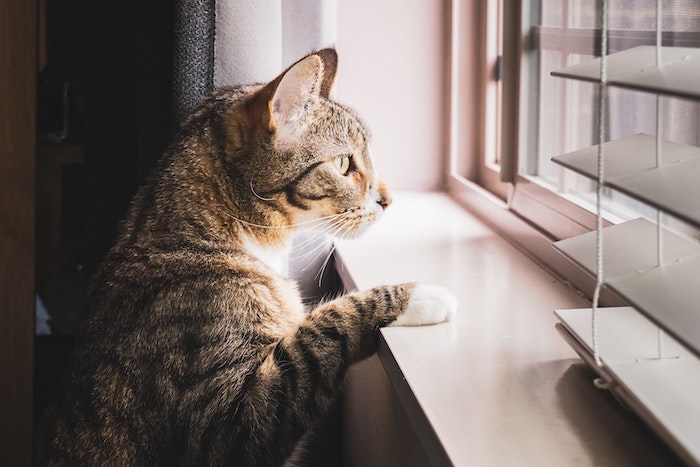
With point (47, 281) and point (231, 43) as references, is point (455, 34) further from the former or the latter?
point (47, 281)

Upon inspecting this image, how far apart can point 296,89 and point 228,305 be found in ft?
1.10

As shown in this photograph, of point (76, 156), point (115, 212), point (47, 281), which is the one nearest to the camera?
point (115, 212)

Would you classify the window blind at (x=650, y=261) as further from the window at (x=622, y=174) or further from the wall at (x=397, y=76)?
the wall at (x=397, y=76)

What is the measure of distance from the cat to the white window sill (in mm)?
79

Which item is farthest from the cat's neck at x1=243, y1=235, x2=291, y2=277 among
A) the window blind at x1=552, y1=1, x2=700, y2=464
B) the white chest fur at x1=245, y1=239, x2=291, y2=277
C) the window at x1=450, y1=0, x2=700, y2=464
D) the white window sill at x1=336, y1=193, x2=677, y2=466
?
the window blind at x1=552, y1=1, x2=700, y2=464

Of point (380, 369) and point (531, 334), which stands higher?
point (531, 334)

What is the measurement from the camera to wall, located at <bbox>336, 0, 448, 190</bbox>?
1.76 metres

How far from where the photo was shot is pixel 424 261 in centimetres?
132

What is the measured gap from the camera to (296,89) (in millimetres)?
1138

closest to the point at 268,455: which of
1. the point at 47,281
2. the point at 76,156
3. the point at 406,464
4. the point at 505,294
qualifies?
the point at 406,464

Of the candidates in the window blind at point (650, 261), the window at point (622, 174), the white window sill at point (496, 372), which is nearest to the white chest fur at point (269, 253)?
the white window sill at point (496, 372)

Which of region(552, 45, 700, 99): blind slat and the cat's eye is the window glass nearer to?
region(552, 45, 700, 99): blind slat

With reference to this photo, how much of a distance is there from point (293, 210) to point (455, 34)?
2.39 ft

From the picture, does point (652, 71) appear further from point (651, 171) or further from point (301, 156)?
point (301, 156)
